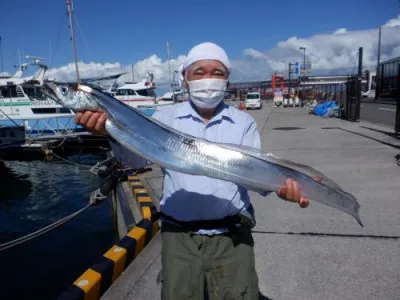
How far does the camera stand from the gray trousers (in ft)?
8.13

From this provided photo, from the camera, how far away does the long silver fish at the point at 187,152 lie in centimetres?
236

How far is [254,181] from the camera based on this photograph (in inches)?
94.7

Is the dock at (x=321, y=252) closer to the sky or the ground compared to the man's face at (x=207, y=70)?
closer to the ground

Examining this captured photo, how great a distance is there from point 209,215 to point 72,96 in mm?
1175

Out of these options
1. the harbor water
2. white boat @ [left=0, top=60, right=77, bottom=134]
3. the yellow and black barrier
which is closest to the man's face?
the yellow and black barrier

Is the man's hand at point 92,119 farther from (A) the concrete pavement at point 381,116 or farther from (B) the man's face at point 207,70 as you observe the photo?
(A) the concrete pavement at point 381,116

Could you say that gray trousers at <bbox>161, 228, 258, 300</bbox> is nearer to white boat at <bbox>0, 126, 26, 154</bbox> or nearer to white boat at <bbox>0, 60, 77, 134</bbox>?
white boat at <bbox>0, 126, 26, 154</bbox>

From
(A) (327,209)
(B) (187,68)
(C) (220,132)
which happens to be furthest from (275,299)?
(A) (327,209)

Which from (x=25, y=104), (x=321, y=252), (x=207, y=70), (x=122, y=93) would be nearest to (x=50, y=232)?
(x=321, y=252)

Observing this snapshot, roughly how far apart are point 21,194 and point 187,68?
13.4 metres

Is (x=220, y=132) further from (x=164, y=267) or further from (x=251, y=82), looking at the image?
(x=251, y=82)

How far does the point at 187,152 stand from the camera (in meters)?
2.38

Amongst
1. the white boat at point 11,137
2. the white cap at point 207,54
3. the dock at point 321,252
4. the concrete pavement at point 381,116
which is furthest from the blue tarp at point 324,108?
the white cap at point 207,54

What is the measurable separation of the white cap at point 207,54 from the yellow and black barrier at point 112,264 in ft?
4.51
